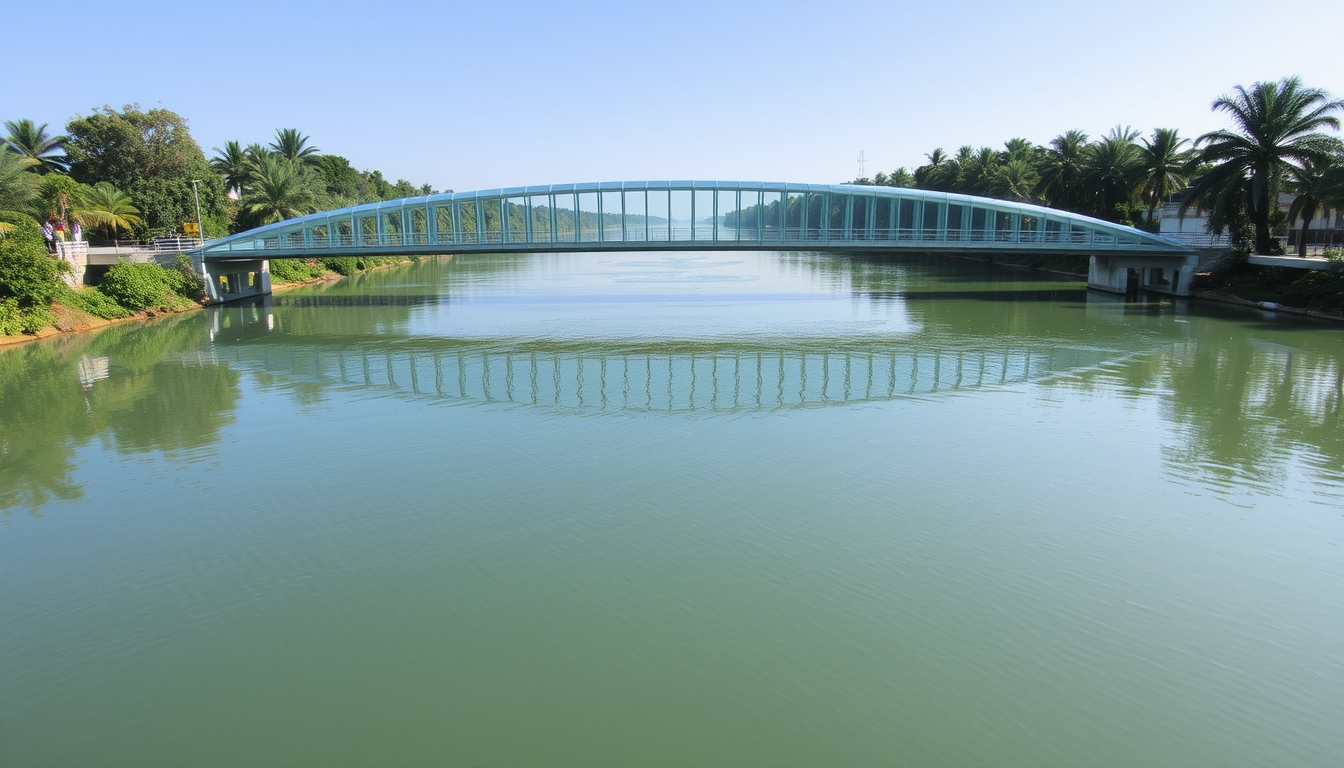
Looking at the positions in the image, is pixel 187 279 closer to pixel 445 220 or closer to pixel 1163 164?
pixel 445 220

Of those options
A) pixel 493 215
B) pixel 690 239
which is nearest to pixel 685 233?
pixel 690 239

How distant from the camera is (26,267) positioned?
25.7 meters

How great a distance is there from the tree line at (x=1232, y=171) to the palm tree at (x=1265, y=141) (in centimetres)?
3

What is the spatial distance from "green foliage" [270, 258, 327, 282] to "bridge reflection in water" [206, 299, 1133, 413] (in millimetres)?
22010

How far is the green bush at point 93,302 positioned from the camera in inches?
1160

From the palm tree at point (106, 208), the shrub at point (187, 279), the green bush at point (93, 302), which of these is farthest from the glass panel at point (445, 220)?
the palm tree at point (106, 208)

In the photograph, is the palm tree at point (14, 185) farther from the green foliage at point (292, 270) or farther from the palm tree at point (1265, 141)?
the palm tree at point (1265, 141)

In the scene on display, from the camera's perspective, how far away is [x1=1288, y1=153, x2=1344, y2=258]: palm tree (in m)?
27.1

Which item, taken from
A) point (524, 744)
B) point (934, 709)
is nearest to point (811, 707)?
A: point (934, 709)

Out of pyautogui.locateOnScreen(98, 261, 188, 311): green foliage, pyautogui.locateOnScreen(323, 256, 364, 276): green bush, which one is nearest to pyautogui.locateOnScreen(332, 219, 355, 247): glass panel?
pyautogui.locateOnScreen(98, 261, 188, 311): green foliage

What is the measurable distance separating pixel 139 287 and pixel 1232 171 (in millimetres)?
45455

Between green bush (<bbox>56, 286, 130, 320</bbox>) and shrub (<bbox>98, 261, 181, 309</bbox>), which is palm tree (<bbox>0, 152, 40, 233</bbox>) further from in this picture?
shrub (<bbox>98, 261, 181, 309</bbox>)

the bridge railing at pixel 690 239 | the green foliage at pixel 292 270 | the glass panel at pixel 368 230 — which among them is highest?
the glass panel at pixel 368 230

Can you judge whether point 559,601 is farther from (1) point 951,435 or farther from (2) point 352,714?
(1) point 951,435
